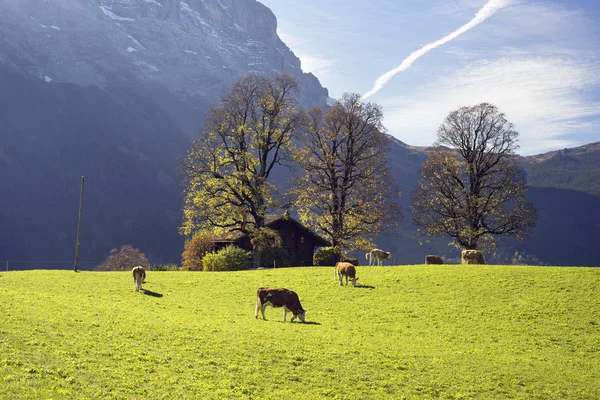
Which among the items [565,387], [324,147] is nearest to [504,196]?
Answer: [324,147]

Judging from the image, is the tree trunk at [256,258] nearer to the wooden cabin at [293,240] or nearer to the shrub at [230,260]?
the shrub at [230,260]

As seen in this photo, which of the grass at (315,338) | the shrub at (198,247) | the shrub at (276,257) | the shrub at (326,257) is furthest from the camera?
the shrub at (198,247)

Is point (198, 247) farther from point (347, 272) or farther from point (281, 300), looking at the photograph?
point (281, 300)

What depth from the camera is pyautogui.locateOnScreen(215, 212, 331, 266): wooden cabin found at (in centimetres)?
6812

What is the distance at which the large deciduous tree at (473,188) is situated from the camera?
60.2 m

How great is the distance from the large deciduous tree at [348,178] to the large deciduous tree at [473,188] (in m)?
6.11

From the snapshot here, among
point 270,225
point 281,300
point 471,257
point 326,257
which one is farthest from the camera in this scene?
point 270,225

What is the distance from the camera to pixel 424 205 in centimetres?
6375

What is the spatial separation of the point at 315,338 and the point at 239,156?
125 ft

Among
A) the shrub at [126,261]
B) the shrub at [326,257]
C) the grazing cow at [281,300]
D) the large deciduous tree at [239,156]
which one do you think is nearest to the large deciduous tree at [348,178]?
the shrub at [326,257]

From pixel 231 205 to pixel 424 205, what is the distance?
22697mm

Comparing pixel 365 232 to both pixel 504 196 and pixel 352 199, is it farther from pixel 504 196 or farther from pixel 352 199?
pixel 504 196

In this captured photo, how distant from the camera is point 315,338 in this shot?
23.4 metres

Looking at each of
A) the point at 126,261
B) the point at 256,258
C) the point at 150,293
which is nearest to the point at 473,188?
the point at 256,258
